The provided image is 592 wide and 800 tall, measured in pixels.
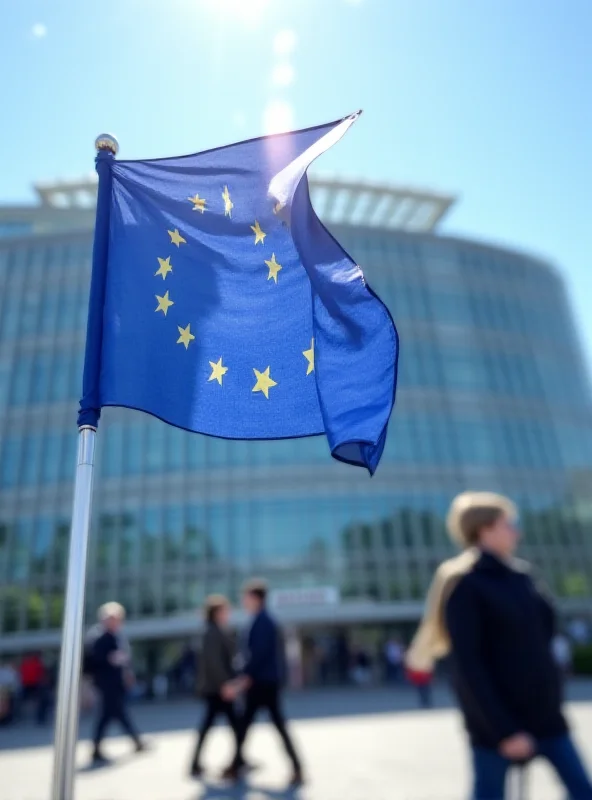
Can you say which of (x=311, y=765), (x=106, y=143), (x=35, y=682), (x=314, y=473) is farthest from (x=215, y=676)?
(x=314, y=473)

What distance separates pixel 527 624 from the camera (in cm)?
260

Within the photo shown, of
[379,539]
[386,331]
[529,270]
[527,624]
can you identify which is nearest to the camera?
[527,624]

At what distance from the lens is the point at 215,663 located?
21.8 feet

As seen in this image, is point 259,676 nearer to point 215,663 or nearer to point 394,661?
point 215,663

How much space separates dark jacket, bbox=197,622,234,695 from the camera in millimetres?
6590

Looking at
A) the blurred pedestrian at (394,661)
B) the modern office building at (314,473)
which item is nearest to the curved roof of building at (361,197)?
the modern office building at (314,473)

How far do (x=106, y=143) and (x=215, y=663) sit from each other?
496 cm

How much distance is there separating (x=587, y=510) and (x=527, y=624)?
116 ft

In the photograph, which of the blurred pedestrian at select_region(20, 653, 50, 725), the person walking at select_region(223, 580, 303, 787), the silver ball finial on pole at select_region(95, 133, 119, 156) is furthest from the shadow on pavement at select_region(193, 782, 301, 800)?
the blurred pedestrian at select_region(20, 653, 50, 725)

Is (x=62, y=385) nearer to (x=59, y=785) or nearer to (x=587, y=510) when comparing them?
(x=587, y=510)

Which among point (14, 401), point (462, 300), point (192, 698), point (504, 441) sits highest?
point (462, 300)

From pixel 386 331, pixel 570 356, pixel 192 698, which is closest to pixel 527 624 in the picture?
pixel 386 331

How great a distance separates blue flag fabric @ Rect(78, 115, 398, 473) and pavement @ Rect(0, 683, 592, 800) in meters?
3.11

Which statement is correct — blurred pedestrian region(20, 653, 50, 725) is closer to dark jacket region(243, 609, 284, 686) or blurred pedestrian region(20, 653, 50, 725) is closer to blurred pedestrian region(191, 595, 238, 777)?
blurred pedestrian region(191, 595, 238, 777)
